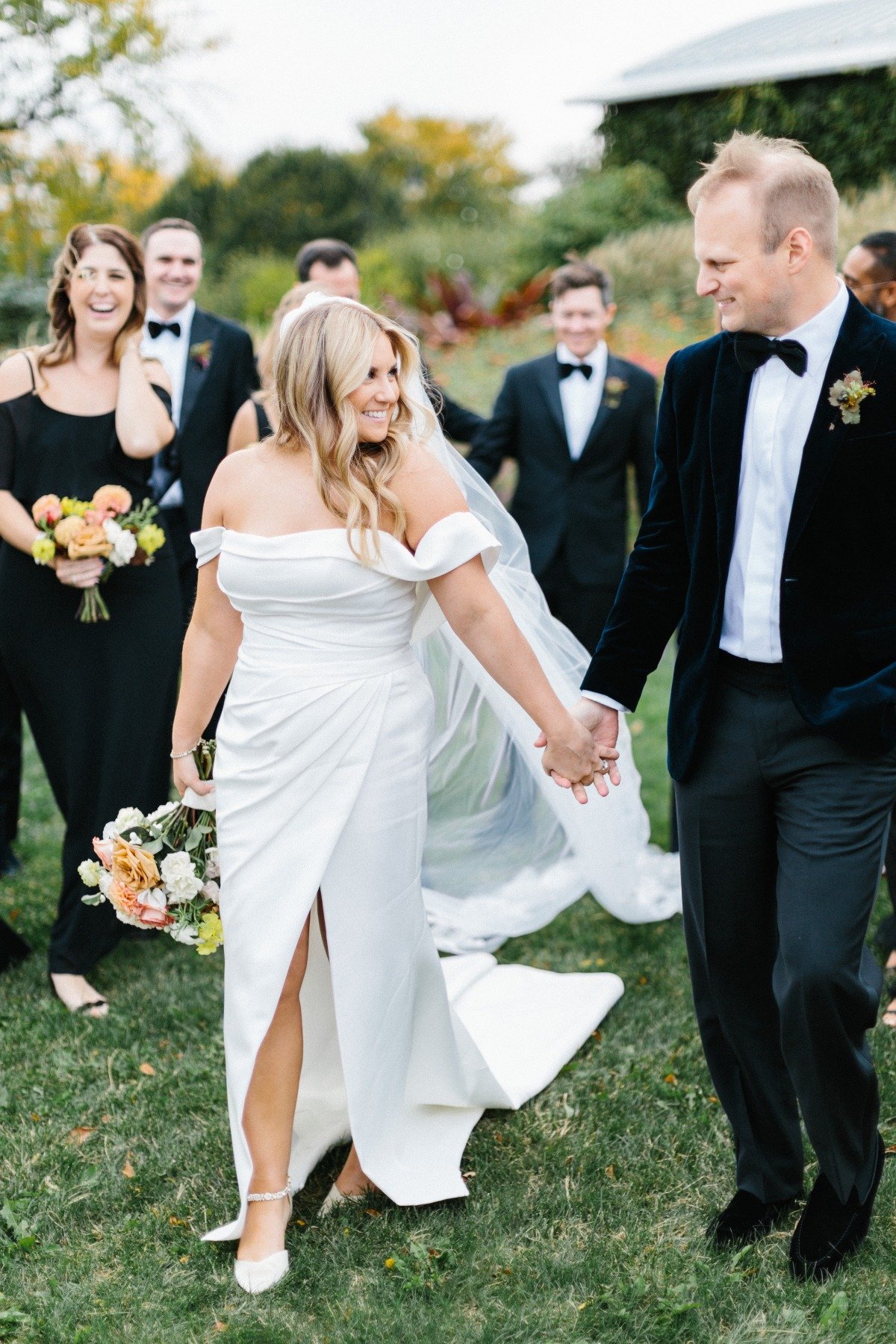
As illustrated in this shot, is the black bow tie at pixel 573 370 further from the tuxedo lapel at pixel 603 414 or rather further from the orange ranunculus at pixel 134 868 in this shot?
the orange ranunculus at pixel 134 868

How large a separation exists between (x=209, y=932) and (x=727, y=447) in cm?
180

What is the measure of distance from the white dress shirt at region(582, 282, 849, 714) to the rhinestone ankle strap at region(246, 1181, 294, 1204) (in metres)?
1.71

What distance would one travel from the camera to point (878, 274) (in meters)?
5.13

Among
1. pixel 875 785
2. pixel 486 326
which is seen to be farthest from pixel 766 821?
pixel 486 326

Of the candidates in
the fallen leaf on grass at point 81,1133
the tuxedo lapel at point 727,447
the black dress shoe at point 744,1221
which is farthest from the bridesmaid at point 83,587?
the tuxedo lapel at point 727,447

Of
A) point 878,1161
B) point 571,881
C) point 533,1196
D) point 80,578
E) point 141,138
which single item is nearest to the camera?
point 878,1161

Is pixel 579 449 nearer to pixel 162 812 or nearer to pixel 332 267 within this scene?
pixel 332 267

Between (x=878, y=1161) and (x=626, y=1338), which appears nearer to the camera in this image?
(x=626, y=1338)

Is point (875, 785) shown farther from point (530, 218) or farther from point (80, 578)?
point (530, 218)

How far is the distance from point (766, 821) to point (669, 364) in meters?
1.09

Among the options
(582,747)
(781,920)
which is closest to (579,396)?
(582,747)

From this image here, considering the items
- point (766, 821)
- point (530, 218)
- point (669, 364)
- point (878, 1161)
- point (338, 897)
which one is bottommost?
point (878, 1161)

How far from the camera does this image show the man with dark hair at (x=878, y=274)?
201 inches

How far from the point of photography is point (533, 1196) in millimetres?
3467
